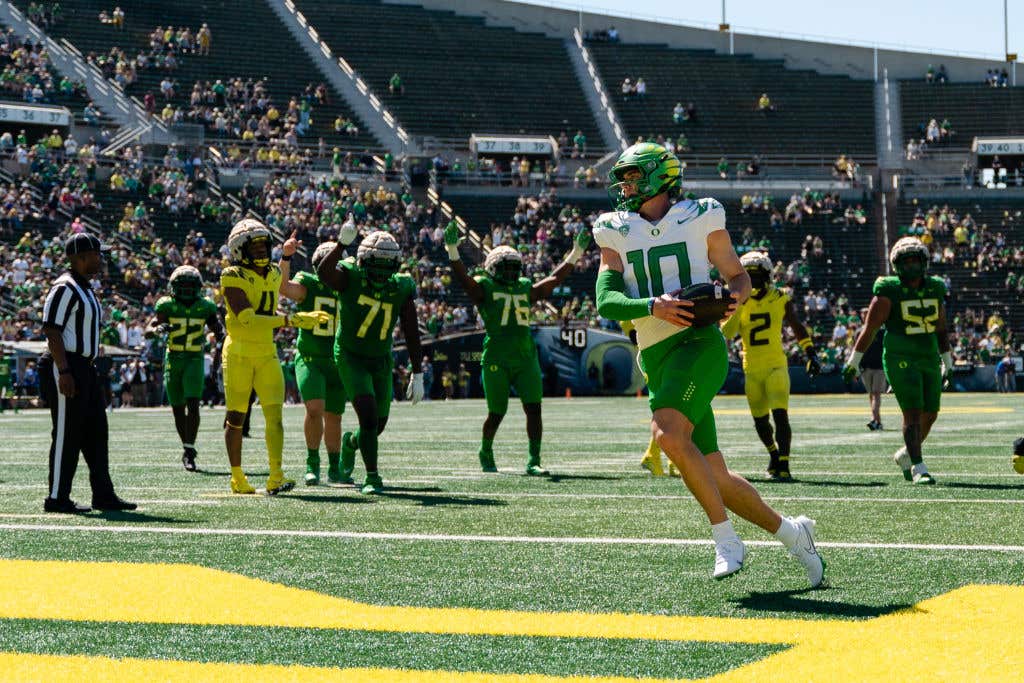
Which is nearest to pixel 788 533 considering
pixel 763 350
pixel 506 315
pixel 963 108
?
pixel 763 350

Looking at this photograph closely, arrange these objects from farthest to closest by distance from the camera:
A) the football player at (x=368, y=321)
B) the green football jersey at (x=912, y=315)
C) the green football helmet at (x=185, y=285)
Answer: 1. the green football helmet at (x=185, y=285)
2. the green football jersey at (x=912, y=315)
3. the football player at (x=368, y=321)

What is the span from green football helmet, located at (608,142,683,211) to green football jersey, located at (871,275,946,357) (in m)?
4.96

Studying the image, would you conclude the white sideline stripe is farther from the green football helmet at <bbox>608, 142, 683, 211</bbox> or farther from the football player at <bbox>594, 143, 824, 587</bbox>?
the green football helmet at <bbox>608, 142, 683, 211</bbox>

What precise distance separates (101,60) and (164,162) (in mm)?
6709

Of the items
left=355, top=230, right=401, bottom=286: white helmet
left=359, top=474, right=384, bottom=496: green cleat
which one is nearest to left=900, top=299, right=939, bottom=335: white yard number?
left=355, top=230, right=401, bottom=286: white helmet

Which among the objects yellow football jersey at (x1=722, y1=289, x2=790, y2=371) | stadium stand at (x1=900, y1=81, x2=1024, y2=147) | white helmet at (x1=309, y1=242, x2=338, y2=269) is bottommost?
yellow football jersey at (x1=722, y1=289, x2=790, y2=371)

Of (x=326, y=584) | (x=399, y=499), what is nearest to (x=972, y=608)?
(x=326, y=584)

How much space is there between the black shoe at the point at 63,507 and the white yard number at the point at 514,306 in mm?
4575

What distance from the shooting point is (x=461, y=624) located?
4848 mm

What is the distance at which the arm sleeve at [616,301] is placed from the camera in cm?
561

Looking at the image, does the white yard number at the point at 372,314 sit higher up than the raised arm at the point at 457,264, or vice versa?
the raised arm at the point at 457,264

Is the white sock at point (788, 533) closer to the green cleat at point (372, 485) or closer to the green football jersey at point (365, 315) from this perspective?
the green cleat at point (372, 485)

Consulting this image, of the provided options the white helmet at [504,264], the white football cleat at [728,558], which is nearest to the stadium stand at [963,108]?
the white helmet at [504,264]

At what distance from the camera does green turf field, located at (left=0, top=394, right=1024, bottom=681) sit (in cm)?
425
